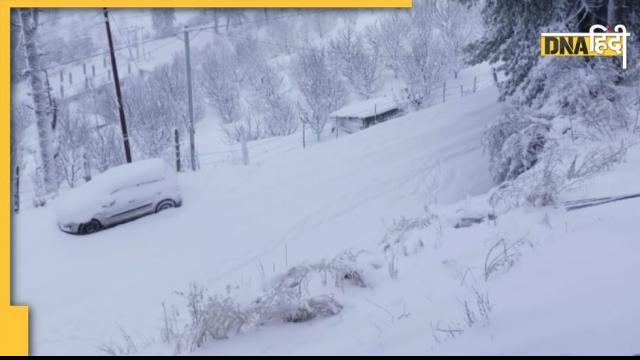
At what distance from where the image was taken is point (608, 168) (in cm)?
466

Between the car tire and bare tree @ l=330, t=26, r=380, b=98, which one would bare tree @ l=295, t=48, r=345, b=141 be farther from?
the car tire

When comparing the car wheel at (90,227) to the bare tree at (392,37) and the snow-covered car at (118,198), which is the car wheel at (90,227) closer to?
the snow-covered car at (118,198)

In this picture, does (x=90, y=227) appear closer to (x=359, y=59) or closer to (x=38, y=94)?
(x=38, y=94)

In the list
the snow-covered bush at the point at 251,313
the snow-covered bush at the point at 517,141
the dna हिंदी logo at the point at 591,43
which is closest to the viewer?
the snow-covered bush at the point at 251,313

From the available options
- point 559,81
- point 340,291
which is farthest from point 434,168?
point 340,291

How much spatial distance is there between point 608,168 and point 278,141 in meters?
17.8

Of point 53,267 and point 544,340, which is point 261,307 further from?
point 53,267

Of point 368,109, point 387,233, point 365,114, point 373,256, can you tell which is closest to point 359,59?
point 368,109

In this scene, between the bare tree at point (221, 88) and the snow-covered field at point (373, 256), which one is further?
the bare tree at point (221, 88)

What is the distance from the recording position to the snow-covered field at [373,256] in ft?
7.14

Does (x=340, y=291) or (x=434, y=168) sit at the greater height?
(x=340, y=291)

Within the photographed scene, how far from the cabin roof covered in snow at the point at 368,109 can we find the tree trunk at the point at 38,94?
43.1 feet

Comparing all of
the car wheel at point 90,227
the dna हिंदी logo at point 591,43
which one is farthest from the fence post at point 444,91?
the car wheel at point 90,227

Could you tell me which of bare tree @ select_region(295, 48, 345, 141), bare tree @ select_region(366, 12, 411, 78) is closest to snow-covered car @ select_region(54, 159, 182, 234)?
bare tree @ select_region(295, 48, 345, 141)
